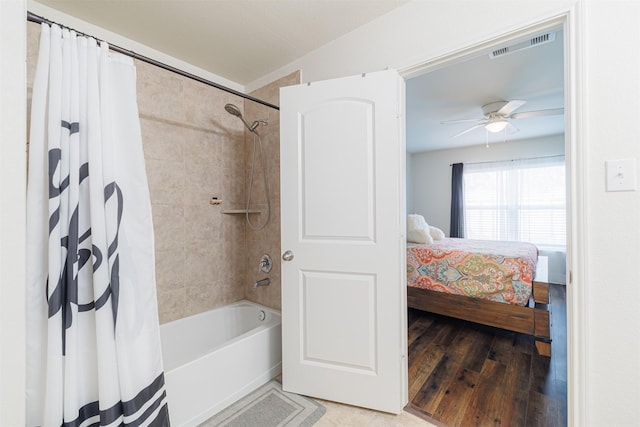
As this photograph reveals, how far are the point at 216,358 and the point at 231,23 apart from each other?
206 cm

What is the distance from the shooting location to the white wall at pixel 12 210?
68cm

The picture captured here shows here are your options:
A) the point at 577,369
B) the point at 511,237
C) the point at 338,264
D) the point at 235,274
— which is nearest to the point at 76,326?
the point at 338,264

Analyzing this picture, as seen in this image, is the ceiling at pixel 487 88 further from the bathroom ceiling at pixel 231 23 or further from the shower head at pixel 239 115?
the shower head at pixel 239 115

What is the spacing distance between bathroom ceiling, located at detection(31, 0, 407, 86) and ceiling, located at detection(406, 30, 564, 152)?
862 mm

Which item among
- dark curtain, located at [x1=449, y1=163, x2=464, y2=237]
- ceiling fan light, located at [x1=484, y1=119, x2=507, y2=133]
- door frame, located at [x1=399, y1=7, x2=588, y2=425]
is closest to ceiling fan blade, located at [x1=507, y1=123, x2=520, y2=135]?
ceiling fan light, located at [x1=484, y1=119, x2=507, y2=133]

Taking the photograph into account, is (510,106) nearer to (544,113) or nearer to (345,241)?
(544,113)

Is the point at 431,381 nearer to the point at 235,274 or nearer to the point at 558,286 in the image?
the point at 235,274

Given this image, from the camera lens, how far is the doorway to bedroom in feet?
5.52

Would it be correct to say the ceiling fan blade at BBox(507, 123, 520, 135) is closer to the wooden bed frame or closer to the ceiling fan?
the ceiling fan

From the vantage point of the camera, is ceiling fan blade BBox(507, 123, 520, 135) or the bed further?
ceiling fan blade BBox(507, 123, 520, 135)

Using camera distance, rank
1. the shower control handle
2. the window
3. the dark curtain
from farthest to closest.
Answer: the dark curtain, the window, the shower control handle

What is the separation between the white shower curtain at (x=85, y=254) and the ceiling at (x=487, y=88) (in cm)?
176

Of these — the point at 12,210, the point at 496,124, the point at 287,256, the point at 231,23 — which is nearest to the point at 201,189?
the point at 287,256

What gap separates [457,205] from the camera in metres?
5.43
